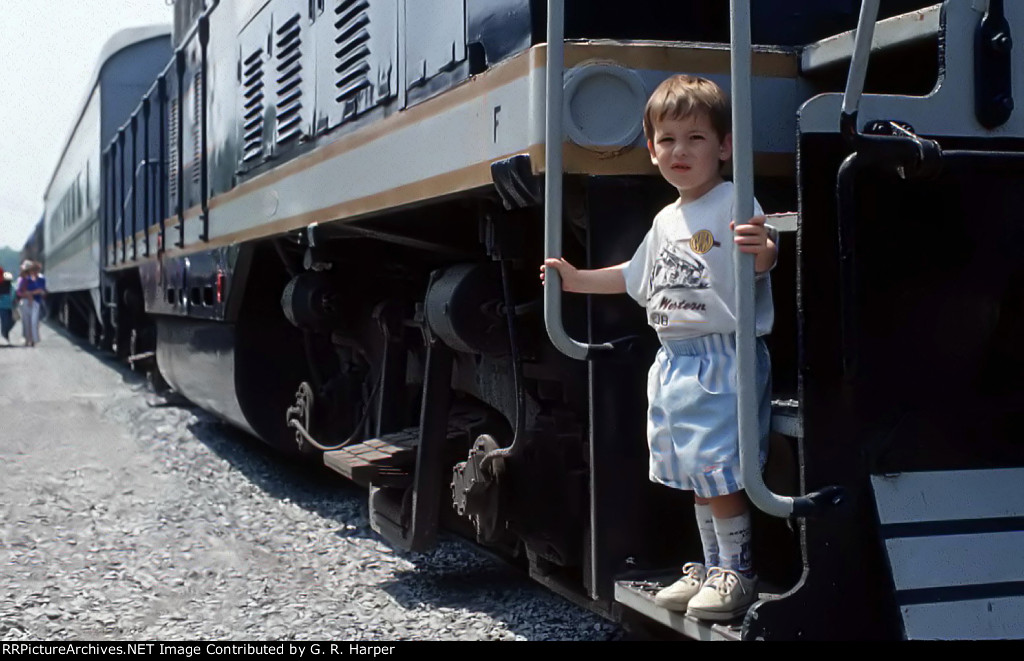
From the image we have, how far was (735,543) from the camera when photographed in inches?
95.0

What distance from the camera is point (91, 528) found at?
4.91m

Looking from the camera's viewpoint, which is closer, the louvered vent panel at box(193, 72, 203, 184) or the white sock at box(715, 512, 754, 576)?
the white sock at box(715, 512, 754, 576)

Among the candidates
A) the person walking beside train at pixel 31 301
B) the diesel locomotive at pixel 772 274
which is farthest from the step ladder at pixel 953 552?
the person walking beside train at pixel 31 301

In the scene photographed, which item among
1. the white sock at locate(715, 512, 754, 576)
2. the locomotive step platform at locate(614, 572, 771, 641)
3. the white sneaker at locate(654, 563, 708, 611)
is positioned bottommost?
the locomotive step platform at locate(614, 572, 771, 641)

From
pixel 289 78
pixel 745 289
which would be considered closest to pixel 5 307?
pixel 289 78

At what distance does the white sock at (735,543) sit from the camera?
2.41m

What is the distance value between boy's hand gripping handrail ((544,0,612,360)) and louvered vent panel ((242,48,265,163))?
3028 mm

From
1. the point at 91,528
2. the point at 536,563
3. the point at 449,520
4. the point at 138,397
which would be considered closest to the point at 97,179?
the point at 138,397

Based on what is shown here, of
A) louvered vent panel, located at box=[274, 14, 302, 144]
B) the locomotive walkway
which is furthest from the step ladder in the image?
louvered vent panel, located at box=[274, 14, 302, 144]

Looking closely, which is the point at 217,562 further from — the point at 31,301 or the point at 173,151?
the point at 31,301

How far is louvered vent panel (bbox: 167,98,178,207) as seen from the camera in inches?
303

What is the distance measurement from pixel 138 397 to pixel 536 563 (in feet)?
25.0

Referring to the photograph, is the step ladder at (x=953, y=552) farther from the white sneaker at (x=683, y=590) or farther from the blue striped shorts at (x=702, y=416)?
the white sneaker at (x=683, y=590)

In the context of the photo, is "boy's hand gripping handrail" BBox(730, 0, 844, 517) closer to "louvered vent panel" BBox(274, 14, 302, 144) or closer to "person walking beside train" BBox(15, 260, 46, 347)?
"louvered vent panel" BBox(274, 14, 302, 144)
